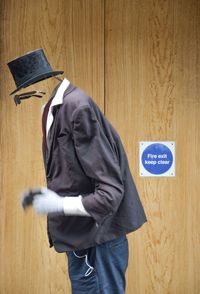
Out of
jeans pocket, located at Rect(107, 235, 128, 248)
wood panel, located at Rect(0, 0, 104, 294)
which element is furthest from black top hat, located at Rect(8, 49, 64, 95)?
wood panel, located at Rect(0, 0, 104, 294)

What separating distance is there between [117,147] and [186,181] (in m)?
A: 1.39

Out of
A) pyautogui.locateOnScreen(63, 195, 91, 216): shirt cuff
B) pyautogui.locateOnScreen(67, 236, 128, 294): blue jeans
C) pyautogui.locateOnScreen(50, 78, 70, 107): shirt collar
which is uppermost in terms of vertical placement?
pyautogui.locateOnScreen(50, 78, 70, 107): shirt collar

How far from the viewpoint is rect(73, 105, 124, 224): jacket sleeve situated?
171cm

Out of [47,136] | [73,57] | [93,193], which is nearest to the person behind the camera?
[93,193]

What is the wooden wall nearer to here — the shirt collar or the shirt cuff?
the shirt collar

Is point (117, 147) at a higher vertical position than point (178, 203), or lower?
higher

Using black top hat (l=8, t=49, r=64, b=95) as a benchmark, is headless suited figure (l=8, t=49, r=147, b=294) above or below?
below

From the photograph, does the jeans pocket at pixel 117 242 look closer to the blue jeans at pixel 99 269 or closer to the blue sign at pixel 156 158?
the blue jeans at pixel 99 269

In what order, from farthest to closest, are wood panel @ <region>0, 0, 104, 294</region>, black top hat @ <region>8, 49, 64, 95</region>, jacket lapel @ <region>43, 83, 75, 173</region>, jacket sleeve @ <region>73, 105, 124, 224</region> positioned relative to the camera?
wood panel @ <region>0, 0, 104, 294</region>, black top hat @ <region>8, 49, 64, 95</region>, jacket lapel @ <region>43, 83, 75, 173</region>, jacket sleeve @ <region>73, 105, 124, 224</region>

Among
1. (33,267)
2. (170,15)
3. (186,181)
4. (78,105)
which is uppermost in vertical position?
(170,15)

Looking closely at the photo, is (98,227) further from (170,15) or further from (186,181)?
(170,15)

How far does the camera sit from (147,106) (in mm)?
3156

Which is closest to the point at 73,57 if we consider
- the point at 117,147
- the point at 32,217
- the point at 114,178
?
the point at 32,217

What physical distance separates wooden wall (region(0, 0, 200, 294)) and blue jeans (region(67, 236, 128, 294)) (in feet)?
4.12
